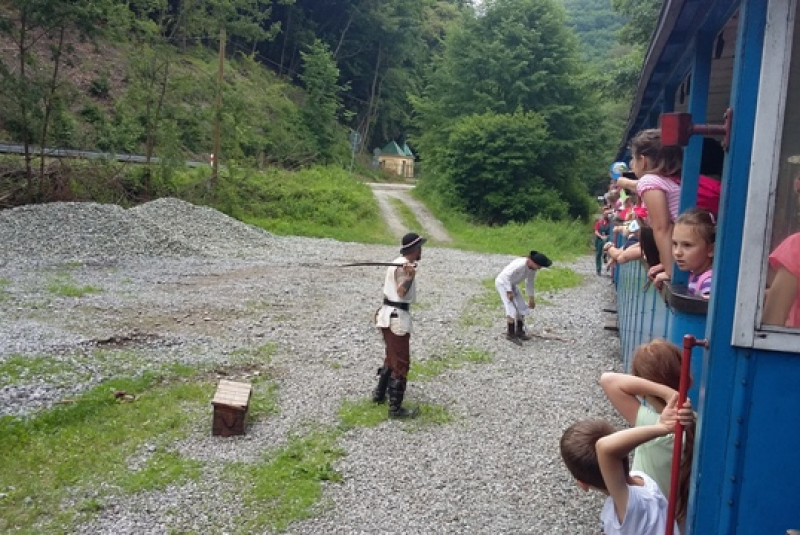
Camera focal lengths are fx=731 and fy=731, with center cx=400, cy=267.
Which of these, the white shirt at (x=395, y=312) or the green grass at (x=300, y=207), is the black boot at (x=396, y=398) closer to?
the white shirt at (x=395, y=312)

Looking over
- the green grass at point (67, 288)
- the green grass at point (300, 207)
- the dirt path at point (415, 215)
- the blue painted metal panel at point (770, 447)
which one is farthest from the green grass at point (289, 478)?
the dirt path at point (415, 215)

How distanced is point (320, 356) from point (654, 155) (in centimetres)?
596

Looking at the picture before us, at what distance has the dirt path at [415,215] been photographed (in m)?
28.7

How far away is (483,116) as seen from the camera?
32531mm

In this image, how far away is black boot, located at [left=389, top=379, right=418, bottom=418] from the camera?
23.1 feet

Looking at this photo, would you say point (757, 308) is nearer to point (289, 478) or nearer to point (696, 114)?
point (696, 114)

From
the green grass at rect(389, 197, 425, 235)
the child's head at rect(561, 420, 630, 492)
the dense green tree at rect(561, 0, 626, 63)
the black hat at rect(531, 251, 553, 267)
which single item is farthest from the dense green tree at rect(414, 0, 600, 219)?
the dense green tree at rect(561, 0, 626, 63)

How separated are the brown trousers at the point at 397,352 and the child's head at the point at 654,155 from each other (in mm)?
3208

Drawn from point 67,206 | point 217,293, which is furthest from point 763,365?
point 67,206

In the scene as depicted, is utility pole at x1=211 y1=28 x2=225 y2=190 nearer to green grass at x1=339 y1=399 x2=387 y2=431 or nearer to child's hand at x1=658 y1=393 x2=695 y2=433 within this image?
green grass at x1=339 y1=399 x2=387 y2=431

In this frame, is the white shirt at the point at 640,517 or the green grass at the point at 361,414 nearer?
the white shirt at the point at 640,517

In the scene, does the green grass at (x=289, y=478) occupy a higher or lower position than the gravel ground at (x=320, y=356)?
lower

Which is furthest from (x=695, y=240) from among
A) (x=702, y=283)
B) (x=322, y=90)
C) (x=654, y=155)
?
(x=322, y=90)

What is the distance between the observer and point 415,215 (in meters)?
32.9
